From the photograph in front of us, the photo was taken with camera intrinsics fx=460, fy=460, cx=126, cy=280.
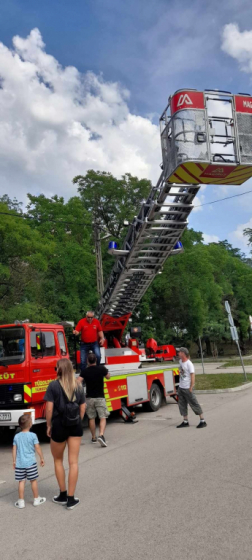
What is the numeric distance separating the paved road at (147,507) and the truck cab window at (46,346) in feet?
5.64

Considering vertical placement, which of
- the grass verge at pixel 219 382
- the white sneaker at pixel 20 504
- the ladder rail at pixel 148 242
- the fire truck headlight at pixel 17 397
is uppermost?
the ladder rail at pixel 148 242

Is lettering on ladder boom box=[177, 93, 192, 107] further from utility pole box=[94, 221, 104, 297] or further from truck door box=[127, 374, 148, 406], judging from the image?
utility pole box=[94, 221, 104, 297]

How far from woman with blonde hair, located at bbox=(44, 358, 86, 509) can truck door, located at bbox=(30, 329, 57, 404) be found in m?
3.25

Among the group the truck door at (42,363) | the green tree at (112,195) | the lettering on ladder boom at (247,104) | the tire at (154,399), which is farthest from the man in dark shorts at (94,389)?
the green tree at (112,195)

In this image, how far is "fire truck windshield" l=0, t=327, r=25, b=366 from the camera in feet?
26.9

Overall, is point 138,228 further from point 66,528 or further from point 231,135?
point 66,528

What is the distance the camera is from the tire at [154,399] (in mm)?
11492

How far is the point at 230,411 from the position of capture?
34.6ft

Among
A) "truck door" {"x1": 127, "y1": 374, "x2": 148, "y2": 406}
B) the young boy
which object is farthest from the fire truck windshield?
the young boy

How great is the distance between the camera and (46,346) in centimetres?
878

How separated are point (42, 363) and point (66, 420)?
3.77 meters

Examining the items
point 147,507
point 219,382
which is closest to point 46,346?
point 147,507

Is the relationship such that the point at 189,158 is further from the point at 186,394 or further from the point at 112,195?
the point at 112,195

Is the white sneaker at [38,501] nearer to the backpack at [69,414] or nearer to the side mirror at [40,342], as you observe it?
the backpack at [69,414]
